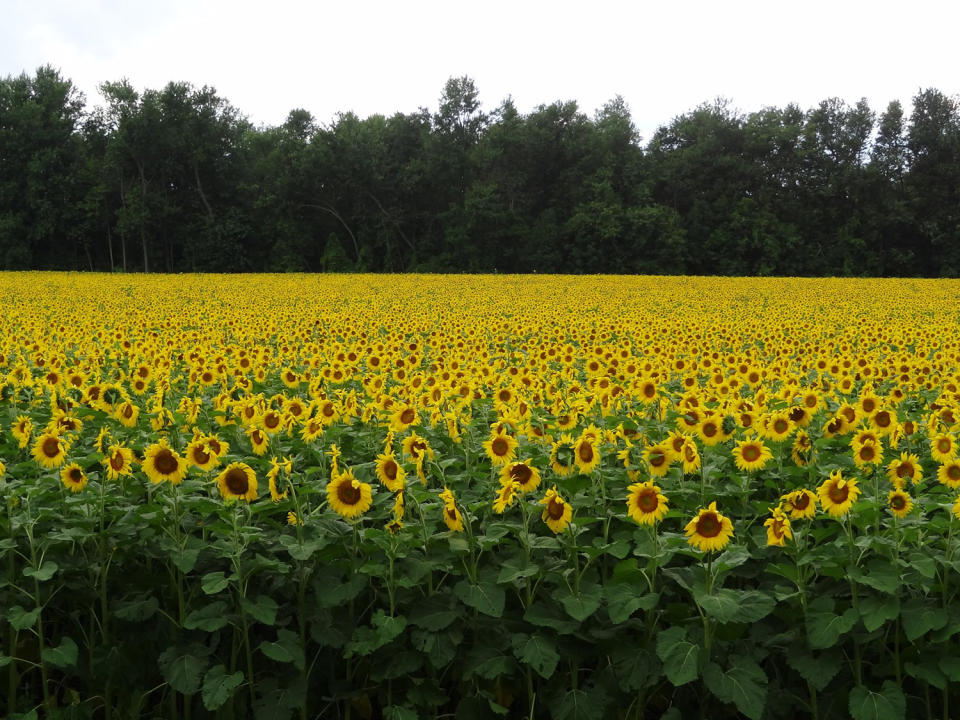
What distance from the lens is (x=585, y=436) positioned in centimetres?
378

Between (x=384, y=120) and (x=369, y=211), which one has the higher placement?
(x=384, y=120)

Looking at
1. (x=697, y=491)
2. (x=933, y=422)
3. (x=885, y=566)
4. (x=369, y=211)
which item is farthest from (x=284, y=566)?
(x=369, y=211)

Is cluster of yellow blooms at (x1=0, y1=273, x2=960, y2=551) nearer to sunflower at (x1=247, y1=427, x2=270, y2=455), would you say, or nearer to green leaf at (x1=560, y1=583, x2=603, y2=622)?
sunflower at (x1=247, y1=427, x2=270, y2=455)

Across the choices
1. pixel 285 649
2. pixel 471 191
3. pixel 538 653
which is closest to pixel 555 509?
pixel 538 653

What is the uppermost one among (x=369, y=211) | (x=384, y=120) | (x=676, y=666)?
(x=384, y=120)

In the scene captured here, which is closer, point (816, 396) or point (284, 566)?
point (284, 566)

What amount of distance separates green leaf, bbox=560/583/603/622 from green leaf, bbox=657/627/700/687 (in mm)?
262

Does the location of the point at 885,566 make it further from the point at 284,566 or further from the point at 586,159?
the point at 586,159

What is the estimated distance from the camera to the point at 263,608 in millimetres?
3135

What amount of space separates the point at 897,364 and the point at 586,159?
53.3m

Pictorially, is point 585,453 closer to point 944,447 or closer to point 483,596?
point 483,596

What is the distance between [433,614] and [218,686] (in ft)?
2.76

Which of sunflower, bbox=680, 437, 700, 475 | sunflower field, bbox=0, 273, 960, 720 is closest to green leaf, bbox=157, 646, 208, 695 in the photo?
sunflower field, bbox=0, 273, 960, 720

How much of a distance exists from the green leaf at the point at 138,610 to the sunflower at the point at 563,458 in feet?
5.84
